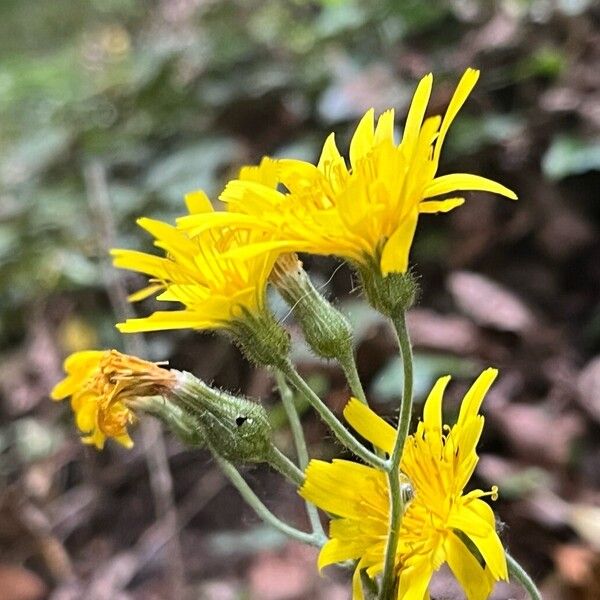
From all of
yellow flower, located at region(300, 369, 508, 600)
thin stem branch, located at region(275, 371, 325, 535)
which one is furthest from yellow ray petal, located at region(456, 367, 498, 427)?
thin stem branch, located at region(275, 371, 325, 535)

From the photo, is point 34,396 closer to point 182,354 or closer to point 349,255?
point 182,354

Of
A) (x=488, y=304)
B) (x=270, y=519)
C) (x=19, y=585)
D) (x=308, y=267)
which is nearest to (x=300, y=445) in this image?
(x=270, y=519)

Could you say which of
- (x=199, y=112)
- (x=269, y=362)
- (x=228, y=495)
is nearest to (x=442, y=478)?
(x=269, y=362)

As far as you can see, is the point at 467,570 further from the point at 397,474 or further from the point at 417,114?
the point at 417,114

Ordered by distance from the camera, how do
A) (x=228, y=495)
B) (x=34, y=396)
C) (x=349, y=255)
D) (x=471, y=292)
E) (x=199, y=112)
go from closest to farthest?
(x=349, y=255) < (x=471, y=292) < (x=228, y=495) < (x=34, y=396) < (x=199, y=112)

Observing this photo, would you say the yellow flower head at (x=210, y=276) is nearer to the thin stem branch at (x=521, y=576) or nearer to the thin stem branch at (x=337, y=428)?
the thin stem branch at (x=337, y=428)
